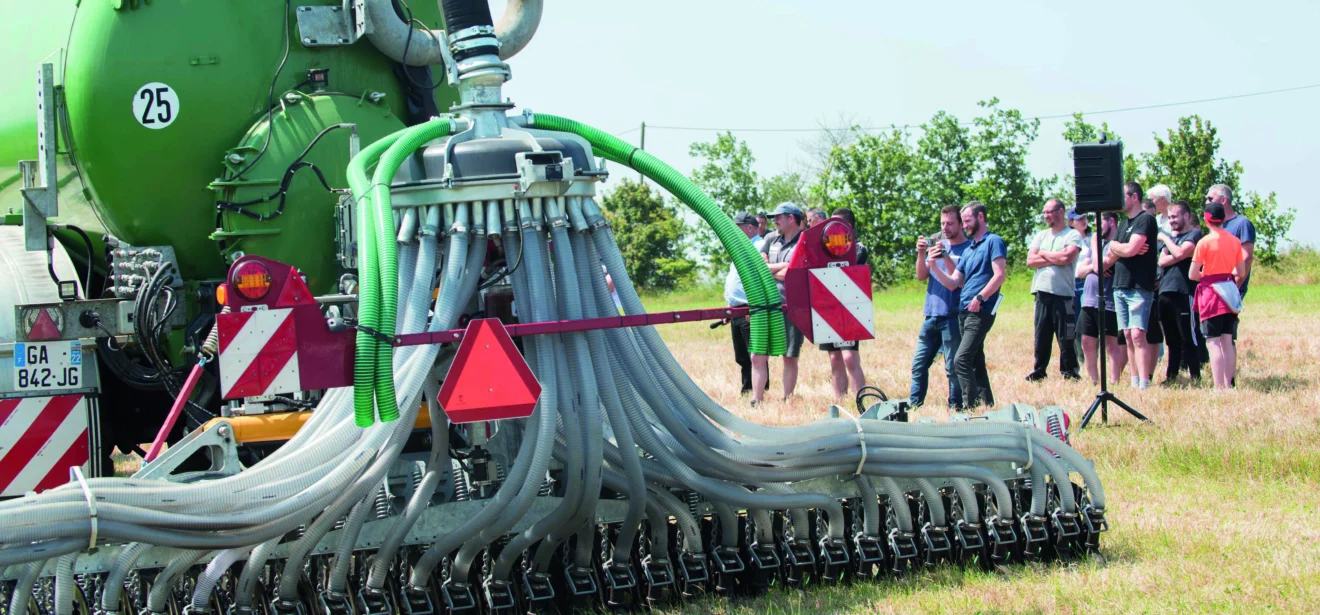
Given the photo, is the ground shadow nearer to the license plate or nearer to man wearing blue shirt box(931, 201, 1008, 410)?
man wearing blue shirt box(931, 201, 1008, 410)

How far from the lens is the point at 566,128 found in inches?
191

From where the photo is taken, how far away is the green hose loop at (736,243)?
4.61m

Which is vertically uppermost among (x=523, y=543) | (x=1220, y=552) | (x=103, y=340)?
(x=103, y=340)

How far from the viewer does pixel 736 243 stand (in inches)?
184

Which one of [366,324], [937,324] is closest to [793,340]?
[937,324]

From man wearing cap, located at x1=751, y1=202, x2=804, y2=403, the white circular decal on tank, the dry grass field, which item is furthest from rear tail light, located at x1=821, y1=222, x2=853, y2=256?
man wearing cap, located at x1=751, y1=202, x2=804, y2=403

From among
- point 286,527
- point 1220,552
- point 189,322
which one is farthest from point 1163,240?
point 286,527

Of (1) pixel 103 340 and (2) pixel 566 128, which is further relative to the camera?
(1) pixel 103 340

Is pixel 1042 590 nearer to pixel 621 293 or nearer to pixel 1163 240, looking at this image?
pixel 621 293

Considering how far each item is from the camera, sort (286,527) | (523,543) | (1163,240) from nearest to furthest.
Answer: (286,527), (523,543), (1163,240)

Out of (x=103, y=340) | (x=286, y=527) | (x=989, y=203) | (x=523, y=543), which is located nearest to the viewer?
(x=286, y=527)

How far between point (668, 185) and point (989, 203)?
3934cm

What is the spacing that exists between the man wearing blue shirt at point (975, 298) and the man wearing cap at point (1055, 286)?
5.12 feet

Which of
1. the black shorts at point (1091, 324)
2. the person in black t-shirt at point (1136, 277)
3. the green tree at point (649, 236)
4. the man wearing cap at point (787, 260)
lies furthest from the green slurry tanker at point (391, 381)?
the green tree at point (649, 236)
